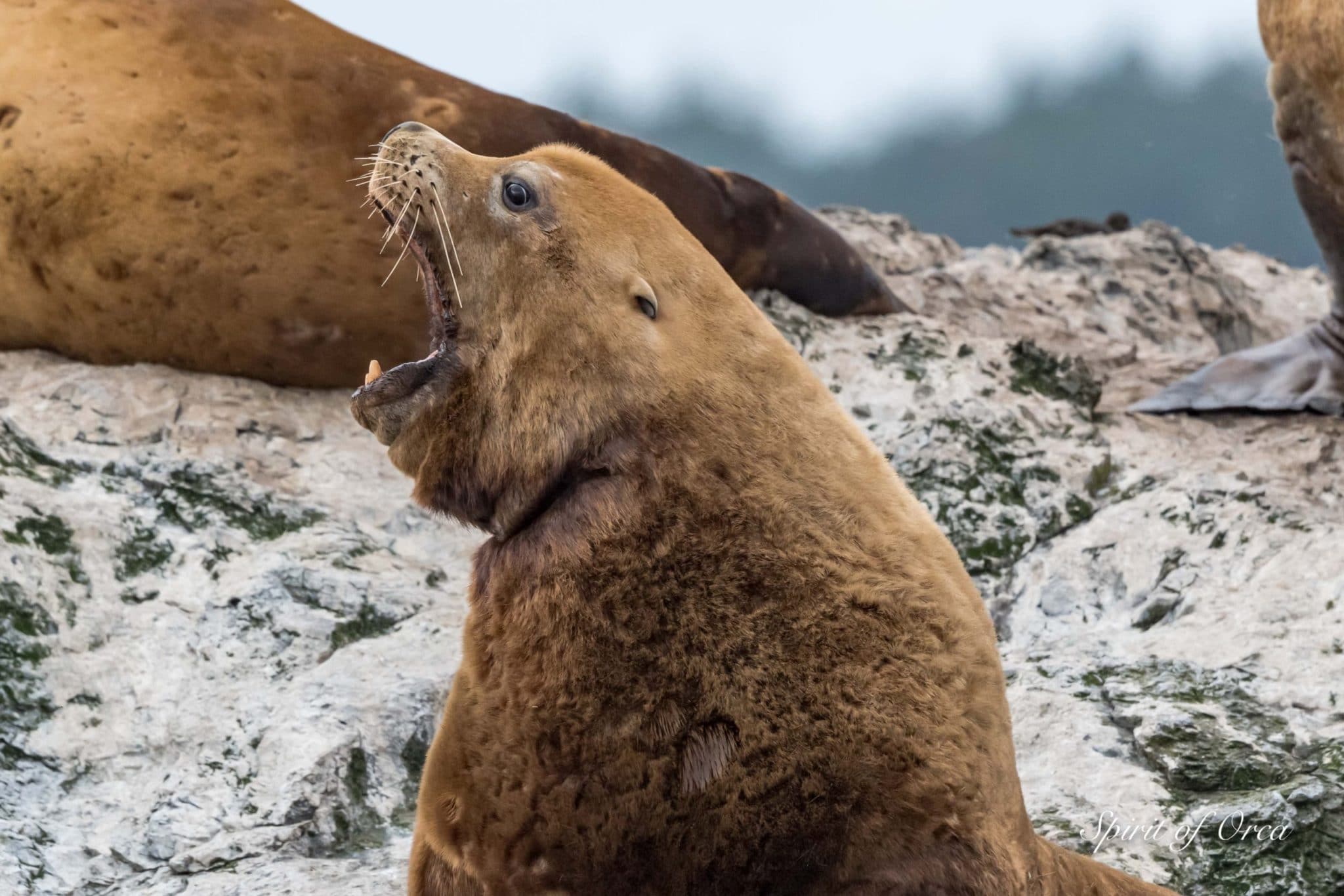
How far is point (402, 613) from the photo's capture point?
3314 millimetres

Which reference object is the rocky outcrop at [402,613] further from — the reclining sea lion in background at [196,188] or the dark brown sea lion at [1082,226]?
the dark brown sea lion at [1082,226]

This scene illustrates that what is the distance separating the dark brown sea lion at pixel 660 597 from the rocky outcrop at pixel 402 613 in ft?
2.37

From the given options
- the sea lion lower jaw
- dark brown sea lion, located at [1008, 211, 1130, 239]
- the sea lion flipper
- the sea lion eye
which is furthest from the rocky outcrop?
dark brown sea lion, located at [1008, 211, 1130, 239]

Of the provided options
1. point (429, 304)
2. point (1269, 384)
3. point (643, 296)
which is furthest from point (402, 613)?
point (1269, 384)

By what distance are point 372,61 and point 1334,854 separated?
3213mm

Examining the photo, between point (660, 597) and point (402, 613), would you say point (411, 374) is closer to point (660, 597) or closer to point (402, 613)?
point (660, 597)

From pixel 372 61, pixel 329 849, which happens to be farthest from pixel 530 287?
pixel 372 61

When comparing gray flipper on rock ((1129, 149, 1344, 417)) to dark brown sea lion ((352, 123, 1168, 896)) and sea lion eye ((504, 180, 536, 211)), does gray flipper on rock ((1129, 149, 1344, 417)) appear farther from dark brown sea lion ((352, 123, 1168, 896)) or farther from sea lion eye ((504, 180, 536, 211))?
sea lion eye ((504, 180, 536, 211))

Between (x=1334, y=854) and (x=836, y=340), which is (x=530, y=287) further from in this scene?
(x=836, y=340)

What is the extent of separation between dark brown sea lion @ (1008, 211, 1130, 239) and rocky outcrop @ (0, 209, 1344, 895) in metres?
2.77

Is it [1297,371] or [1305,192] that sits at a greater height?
[1305,192]

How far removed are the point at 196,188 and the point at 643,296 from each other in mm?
2381

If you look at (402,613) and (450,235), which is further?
(402,613)

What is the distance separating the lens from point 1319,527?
3.52 metres
